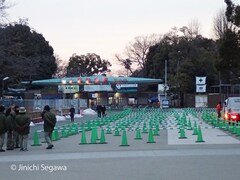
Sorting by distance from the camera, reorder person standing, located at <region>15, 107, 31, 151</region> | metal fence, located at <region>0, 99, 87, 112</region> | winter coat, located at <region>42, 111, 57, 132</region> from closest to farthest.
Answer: person standing, located at <region>15, 107, 31, 151</region>, winter coat, located at <region>42, 111, 57, 132</region>, metal fence, located at <region>0, 99, 87, 112</region>

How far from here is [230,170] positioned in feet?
38.2

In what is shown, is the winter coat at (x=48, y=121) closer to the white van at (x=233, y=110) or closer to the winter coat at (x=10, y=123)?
the winter coat at (x=10, y=123)

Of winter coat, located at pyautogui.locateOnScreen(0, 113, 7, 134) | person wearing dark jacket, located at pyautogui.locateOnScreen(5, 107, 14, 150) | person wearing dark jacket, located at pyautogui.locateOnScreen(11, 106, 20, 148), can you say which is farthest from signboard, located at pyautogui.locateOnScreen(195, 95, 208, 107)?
winter coat, located at pyautogui.locateOnScreen(0, 113, 7, 134)

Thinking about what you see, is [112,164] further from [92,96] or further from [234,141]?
[92,96]

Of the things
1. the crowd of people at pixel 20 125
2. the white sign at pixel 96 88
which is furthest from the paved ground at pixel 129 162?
the white sign at pixel 96 88

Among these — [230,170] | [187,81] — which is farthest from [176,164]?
[187,81]

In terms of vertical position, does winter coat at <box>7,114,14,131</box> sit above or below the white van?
below

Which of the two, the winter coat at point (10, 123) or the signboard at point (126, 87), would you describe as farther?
the signboard at point (126, 87)

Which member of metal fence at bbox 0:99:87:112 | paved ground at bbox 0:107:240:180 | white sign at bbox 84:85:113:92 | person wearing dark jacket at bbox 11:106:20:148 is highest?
white sign at bbox 84:85:113:92

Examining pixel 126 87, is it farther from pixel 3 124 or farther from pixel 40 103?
pixel 3 124

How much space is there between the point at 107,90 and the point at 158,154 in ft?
217

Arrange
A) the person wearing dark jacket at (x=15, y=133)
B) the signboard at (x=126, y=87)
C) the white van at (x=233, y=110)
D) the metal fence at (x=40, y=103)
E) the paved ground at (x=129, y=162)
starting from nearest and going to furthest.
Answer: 1. the paved ground at (x=129, y=162)
2. the person wearing dark jacket at (x=15, y=133)
3. the white van at (x=233, y=110)
4. the metal fence at (x=40, y=103)
5. the signboard at (x=126, y=87)

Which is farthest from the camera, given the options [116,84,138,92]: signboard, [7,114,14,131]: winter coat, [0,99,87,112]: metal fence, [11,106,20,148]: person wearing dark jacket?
[116,84,138,92]: signboard

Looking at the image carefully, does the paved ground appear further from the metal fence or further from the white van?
the metal fence
